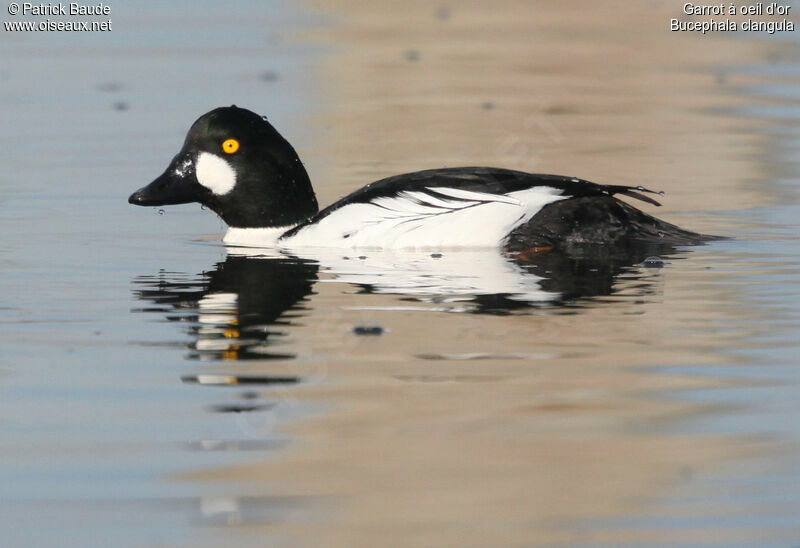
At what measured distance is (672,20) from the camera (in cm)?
2091

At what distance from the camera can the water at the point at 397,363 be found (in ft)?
13.0

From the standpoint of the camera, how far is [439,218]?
321 inches

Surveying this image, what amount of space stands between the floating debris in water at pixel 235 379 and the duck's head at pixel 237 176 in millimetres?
3435

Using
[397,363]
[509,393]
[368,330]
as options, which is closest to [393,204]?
[368,330]

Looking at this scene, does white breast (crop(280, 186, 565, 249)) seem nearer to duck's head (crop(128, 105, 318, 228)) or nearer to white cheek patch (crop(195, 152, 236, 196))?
duck's head (crop(128, 105, 318, 228))

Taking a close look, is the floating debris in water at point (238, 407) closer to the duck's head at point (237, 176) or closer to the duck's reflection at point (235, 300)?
the duck's reflection at point (235, 300)

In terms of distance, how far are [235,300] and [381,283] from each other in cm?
77

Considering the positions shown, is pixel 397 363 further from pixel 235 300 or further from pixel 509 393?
pixel 235 300

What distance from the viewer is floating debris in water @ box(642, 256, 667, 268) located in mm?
7629

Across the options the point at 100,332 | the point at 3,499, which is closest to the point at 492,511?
the point at 3,499

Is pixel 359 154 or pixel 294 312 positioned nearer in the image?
pixel 294 312

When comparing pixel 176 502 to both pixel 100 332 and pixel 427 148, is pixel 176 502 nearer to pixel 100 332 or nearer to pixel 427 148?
pixel 100 332

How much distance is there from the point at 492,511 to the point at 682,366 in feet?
5.54

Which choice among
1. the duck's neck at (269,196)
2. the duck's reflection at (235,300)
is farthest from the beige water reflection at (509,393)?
the duck's neck at (269,196)
